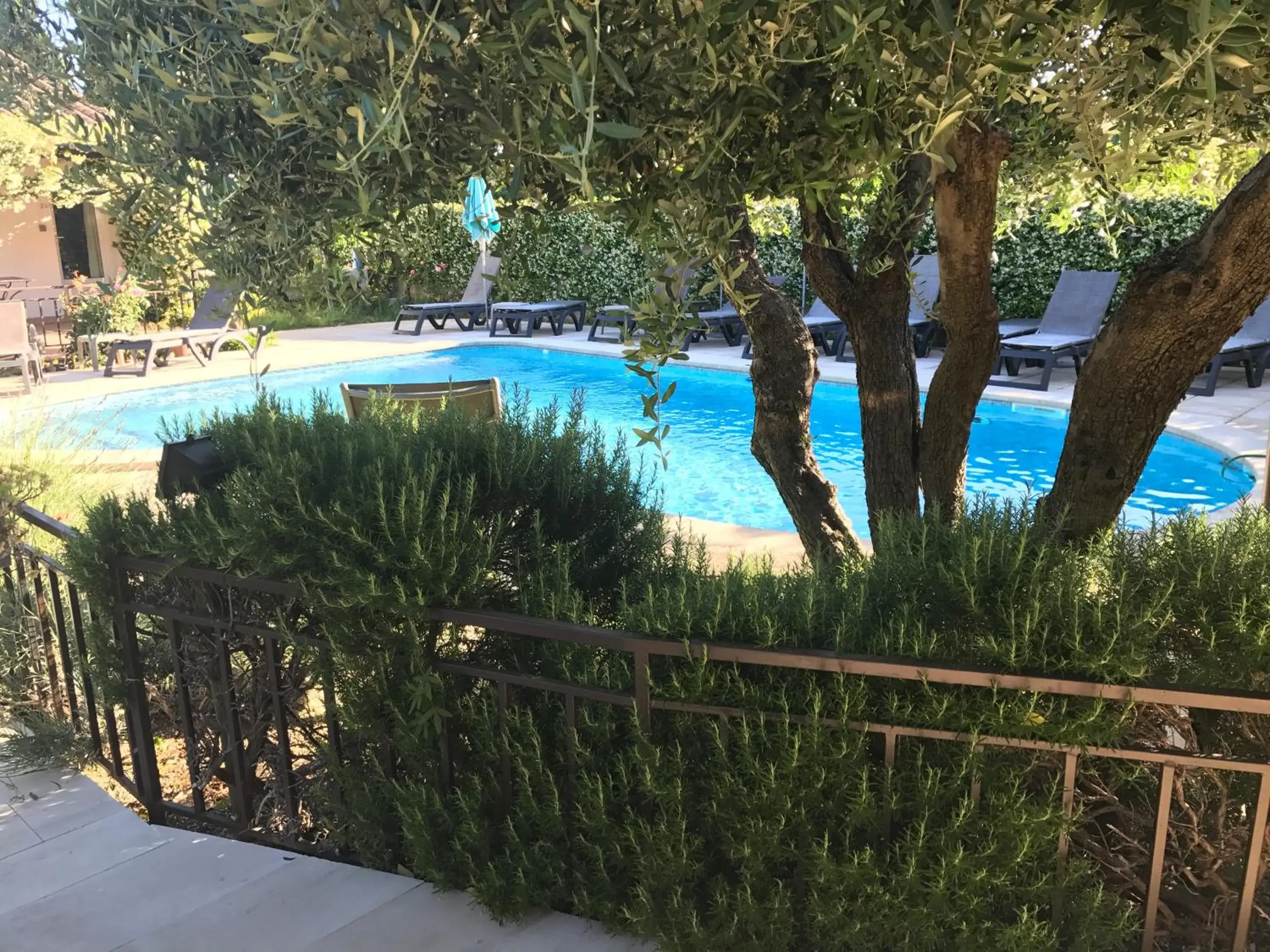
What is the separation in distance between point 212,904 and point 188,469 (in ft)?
4.10

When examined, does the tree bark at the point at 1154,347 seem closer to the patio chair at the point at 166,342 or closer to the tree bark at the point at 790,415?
the tree bark at the point at 790,415

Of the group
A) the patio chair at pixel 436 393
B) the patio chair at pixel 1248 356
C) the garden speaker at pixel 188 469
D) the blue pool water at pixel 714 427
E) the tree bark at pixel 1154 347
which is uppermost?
the tree bark at pixel 1154 347

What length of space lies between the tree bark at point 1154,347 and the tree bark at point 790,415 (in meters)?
1.01

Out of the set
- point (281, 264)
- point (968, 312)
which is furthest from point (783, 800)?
point (968, 312)

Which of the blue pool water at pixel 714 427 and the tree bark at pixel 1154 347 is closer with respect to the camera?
the tree bark at pixel 1154 347

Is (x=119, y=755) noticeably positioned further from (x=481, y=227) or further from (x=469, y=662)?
(x=481, y=227)

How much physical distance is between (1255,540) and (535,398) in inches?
491

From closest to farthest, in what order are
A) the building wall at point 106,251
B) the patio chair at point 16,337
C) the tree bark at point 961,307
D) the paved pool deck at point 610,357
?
the tree bark at point 961,307 < the paved pool deck at point 610,357 < the patio chair at point 16,337 < the building wall at point 106,251

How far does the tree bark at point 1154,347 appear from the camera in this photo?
2.42 metres

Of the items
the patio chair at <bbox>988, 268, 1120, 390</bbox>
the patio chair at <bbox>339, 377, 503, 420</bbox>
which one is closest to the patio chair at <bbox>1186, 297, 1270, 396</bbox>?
the patio chair at <bbox>988, 268, 1120, 390</bbox>

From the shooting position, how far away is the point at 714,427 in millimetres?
12617

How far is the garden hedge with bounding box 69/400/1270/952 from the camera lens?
6.77 feet

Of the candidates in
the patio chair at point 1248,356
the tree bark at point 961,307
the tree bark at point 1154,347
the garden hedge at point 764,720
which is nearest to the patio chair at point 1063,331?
the patio chair at point 1248,356

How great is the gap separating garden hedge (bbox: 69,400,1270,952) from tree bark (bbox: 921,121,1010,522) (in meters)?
0.46
